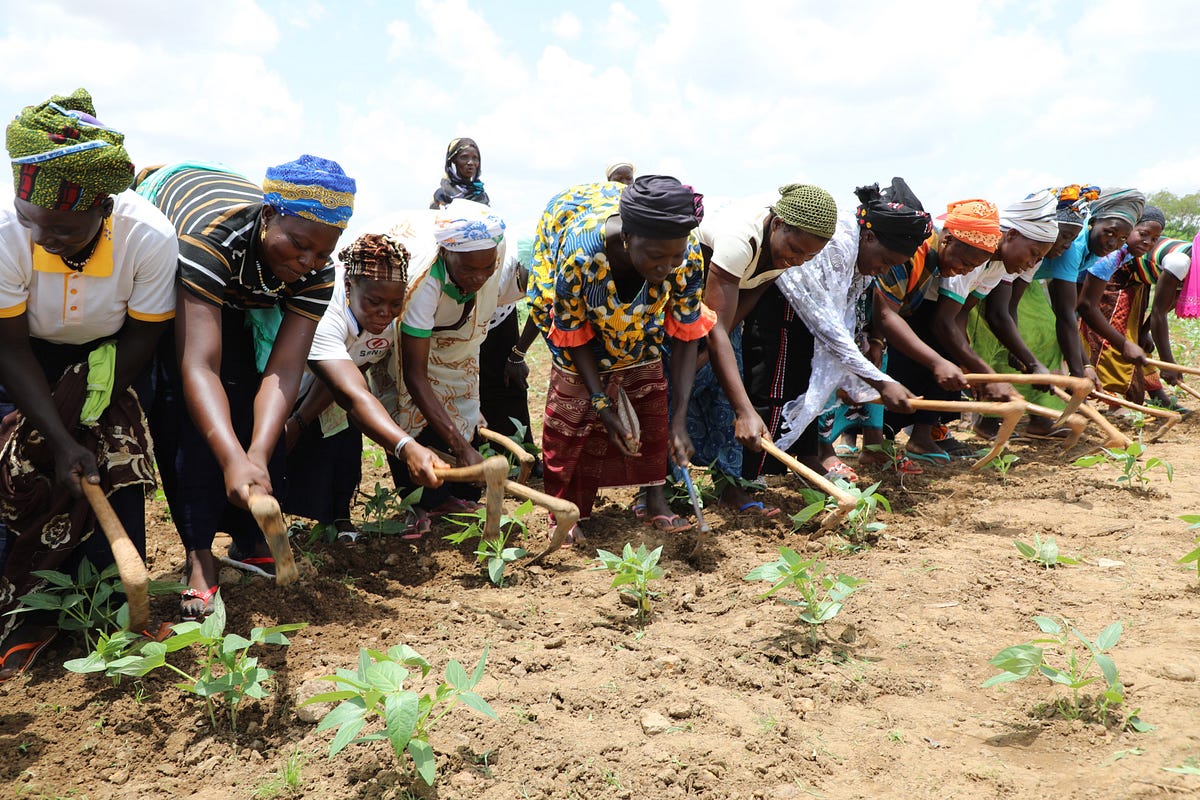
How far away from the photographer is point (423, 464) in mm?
2857

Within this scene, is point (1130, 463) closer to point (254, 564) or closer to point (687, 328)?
point (687, 328)

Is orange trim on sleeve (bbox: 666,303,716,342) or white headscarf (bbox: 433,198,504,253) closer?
white headscarf (bbox: 433,198,504,253)

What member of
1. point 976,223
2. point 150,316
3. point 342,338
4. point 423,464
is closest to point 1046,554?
point 976,223

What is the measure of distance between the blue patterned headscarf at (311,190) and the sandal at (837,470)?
8.79 ft

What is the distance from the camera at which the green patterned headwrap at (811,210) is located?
347cm

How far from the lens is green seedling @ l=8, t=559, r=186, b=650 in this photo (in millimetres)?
2475

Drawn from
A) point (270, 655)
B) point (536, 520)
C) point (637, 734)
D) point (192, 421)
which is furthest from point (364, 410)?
point (637, 734)

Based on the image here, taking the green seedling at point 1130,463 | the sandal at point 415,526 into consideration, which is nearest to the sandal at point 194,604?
the sandal at point 415,526

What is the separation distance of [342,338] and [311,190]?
33.2 inches

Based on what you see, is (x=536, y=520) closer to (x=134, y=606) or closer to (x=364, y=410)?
(x=364, y=410)

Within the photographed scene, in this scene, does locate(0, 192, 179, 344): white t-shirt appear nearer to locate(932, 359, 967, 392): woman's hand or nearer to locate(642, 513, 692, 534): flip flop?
locate(642, 513, 692, 534): flip flop

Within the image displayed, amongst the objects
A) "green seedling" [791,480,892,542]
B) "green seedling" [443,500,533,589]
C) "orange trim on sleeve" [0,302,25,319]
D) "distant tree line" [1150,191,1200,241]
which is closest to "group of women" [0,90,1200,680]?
"orange trim on sleeve" [0,302,25,319]

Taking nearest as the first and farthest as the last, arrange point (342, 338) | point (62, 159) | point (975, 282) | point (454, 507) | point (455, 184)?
point (62, 159)
point (342, 338)
point (454, 507)
point (975, 282)
point (455, 184)

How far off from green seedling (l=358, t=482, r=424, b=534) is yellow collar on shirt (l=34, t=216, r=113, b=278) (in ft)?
4.88
